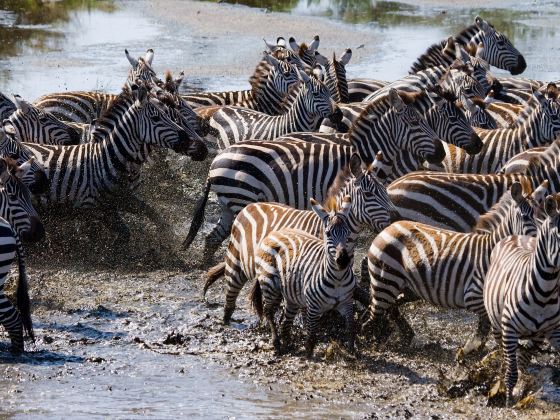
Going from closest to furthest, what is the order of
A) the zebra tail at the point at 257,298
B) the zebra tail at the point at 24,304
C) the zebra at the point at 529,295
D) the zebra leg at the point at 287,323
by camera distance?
the zebra at the point at 529,295 → the zebra leg at the point at 287,323 → the zebra tail at the point at 24,304 → the zebra tail at the point at 257,298

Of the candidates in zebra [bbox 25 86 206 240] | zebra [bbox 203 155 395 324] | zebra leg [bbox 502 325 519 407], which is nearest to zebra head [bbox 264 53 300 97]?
zebra [bbox 25 86 206 240]

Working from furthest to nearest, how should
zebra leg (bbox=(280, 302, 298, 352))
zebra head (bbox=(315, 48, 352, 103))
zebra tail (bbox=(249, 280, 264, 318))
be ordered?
1. zebra head (bbox=(315, 48, 352, 103))
2. zebra tail (bbox=(249, 280, 264, 318))
3. zebra leg (bbox=(280, 302, 298, 352))

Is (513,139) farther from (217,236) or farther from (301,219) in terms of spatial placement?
(301,219)

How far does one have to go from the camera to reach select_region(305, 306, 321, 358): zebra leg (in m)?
10.1

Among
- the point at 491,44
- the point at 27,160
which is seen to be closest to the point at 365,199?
the point at 27,160

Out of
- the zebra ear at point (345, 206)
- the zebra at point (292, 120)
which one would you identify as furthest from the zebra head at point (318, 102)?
the zebra ear at point (345, 206)

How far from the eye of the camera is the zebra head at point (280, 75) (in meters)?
17.5

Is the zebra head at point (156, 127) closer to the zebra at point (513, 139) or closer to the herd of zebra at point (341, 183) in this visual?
the herd of zebra at point (341, 183)

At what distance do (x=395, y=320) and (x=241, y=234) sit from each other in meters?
1.64

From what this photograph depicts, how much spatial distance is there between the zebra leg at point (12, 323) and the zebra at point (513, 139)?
5.31m

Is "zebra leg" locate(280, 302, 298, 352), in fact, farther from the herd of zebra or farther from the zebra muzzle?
the zebra muzzle

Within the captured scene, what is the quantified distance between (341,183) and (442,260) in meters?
1.34

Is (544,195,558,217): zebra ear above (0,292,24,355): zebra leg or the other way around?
above

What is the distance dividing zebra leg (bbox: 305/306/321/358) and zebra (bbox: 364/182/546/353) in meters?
0.64
